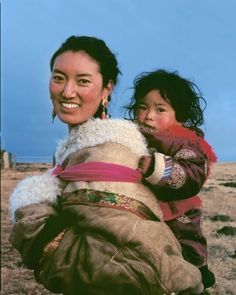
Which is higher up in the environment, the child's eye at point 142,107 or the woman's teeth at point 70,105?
the woman's teeth at point 70,105

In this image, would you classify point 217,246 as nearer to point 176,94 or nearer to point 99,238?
point 176,94

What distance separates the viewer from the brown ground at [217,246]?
5891mm

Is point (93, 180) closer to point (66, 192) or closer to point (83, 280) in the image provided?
point (66, 192)

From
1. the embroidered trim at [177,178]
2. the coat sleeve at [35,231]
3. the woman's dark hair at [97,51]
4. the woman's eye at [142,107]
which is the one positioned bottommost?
the coat sleeve at [35,231]

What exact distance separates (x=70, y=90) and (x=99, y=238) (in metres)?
0.84

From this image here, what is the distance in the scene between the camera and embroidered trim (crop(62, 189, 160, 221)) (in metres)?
2.06

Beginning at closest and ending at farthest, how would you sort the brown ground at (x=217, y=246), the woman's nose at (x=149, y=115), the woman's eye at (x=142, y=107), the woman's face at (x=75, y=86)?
the woman's face at (x=75, y=86) → the woman's nose at (x=149, y=115) → the woman's eye at (x=142, y=107) → the brown ground at (x=217, y=246)

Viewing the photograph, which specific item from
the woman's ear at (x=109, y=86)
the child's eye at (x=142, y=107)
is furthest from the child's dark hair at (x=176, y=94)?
the woman's ear at (x=109, y=86)

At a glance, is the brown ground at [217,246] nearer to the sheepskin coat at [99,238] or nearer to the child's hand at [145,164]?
the child's hand at [145,164]

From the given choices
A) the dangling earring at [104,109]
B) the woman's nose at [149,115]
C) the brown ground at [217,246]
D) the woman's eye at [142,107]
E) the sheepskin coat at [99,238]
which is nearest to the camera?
the sheepskin coat at [99,238]

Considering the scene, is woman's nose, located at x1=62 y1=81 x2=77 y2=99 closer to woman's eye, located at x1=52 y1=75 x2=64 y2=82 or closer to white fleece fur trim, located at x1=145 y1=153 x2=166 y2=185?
woman's eye, located at x1=52 y1=75 x2=64 y2=82

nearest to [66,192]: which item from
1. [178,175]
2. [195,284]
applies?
[178,175]

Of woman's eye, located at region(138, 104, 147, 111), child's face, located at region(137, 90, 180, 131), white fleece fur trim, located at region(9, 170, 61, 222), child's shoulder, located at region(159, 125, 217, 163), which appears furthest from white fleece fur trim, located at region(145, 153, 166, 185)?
woman's eye, located at region(138, 104, 147, 111)

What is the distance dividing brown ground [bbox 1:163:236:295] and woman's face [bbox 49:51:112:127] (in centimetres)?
248
